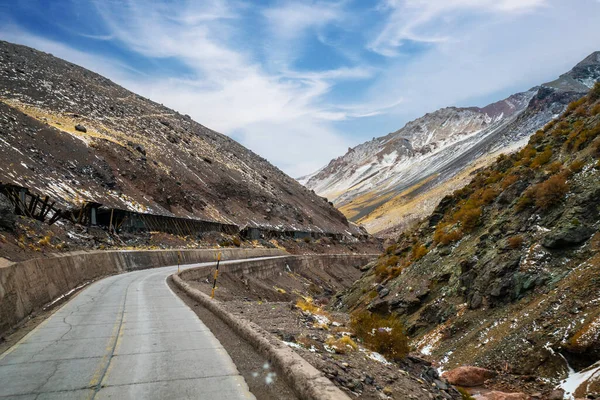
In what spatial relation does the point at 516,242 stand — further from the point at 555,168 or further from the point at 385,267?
the point at 385,267

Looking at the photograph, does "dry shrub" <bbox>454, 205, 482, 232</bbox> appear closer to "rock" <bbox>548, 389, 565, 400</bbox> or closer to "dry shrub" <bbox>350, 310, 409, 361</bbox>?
"dry shrub" <bbox>350, 310, 409, 361</bbox>

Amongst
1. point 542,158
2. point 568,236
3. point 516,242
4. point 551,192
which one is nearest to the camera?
point 568,236

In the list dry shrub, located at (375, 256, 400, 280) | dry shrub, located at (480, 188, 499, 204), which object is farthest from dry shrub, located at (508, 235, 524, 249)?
dry shrub, located at (375, 256, 400, 280)

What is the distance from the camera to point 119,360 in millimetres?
7512

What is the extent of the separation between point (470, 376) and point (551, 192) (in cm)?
770

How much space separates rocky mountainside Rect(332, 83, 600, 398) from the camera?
9.55 metres

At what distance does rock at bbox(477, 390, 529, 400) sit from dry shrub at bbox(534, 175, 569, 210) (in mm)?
7815

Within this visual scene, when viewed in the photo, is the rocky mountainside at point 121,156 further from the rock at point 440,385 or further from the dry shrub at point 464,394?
the dry shrub at point 464,394

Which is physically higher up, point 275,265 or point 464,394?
point 464,394

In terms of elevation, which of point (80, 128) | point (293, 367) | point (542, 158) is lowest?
point (293, 367)

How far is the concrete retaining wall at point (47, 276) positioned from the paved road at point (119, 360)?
76 cm

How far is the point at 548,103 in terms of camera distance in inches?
5955

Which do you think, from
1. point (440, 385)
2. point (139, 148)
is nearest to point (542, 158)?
point (440, 385)

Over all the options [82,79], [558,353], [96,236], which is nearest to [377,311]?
[558,353]
